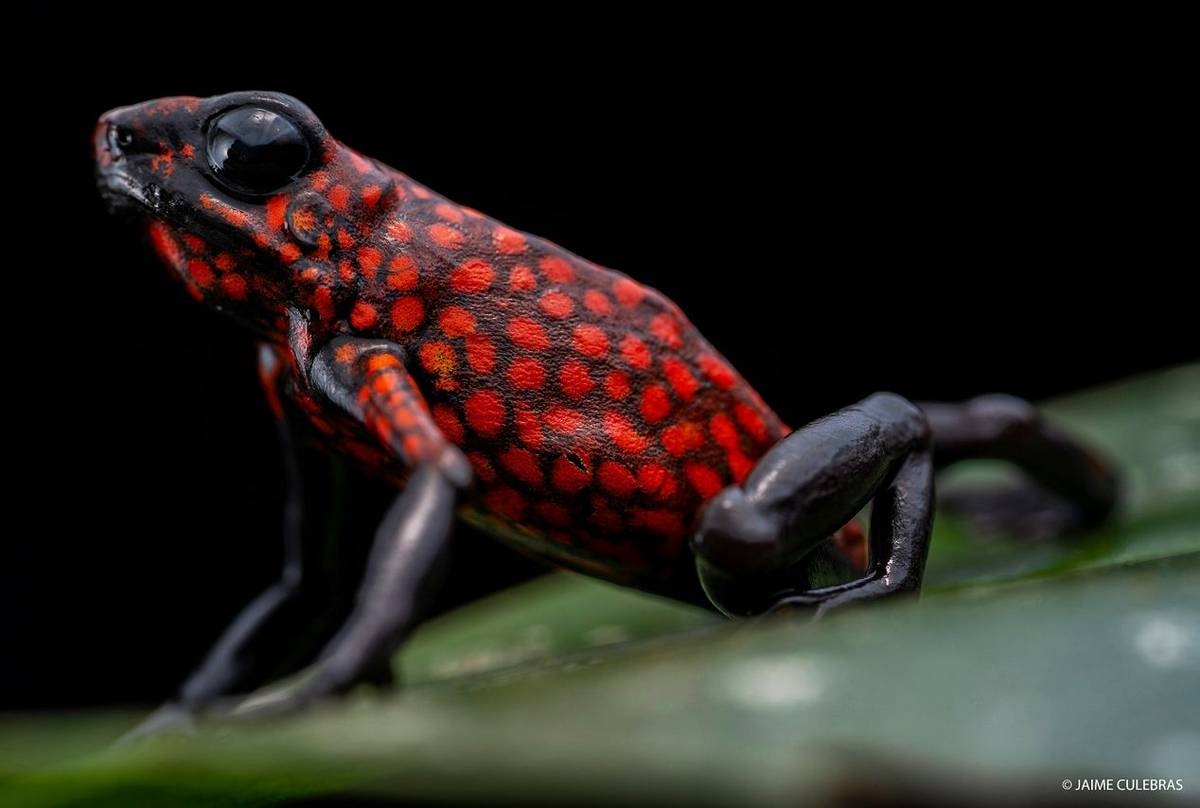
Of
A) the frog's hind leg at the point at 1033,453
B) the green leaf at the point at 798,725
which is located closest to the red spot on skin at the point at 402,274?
the green leaf at the point at 798,725

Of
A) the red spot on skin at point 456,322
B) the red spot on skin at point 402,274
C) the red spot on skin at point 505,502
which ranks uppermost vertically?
the red spot on skin at point 402,274

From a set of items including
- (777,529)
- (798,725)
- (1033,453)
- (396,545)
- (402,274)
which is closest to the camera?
(798,725)

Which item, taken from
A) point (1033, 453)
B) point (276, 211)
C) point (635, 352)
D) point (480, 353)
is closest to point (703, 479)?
point (635, 352)

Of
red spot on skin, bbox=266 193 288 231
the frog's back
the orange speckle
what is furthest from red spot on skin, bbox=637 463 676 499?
red spot on skin, bbox=266 193 288 231

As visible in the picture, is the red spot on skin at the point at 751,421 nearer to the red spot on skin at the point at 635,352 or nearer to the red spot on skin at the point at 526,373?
the red spot on skin at the point at 635,352

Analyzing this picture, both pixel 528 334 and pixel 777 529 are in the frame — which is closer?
pixel 777 529

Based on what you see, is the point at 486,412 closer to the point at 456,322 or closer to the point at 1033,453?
the point at 456,322
